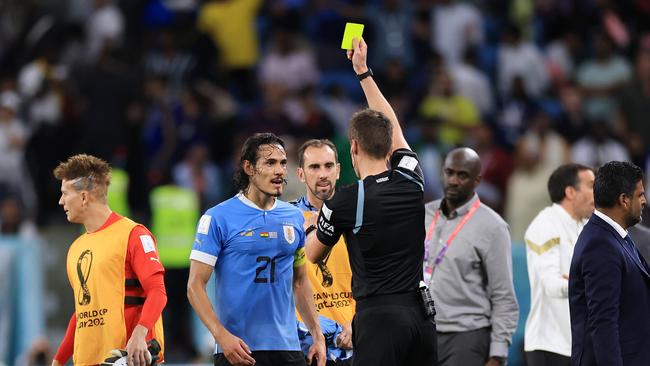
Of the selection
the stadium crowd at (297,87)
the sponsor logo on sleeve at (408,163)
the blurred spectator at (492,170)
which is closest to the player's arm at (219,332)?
the sponsor logo on sleeve at (408,163)

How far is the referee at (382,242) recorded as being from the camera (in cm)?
752

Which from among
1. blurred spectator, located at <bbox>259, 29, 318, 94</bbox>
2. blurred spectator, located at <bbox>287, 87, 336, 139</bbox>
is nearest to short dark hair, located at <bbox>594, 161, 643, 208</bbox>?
blurred spectator, located at <bbox>287, 87, 336, 139</bbox>

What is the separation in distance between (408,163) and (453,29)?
37.5 ft

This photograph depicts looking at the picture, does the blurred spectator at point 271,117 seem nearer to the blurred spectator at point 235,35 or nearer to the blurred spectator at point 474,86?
the blurred spectator at point 235,35

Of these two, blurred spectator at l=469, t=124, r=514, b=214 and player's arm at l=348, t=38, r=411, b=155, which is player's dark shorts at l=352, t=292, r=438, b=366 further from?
blurred spectator at l=469, t=124, r=514, b=214

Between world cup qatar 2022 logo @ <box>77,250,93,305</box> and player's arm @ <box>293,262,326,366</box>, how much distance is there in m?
1.31

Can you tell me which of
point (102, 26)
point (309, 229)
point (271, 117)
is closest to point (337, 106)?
point (271, 117)

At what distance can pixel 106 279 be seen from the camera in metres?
7.98

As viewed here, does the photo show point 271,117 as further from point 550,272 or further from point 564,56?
point 550,272

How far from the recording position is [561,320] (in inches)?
369

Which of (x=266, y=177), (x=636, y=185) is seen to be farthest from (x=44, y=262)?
(x=636, y=185)

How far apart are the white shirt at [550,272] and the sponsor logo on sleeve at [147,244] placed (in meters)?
2.88

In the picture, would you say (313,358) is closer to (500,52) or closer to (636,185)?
(636,185)

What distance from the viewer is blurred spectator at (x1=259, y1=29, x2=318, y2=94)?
59.5 feet
